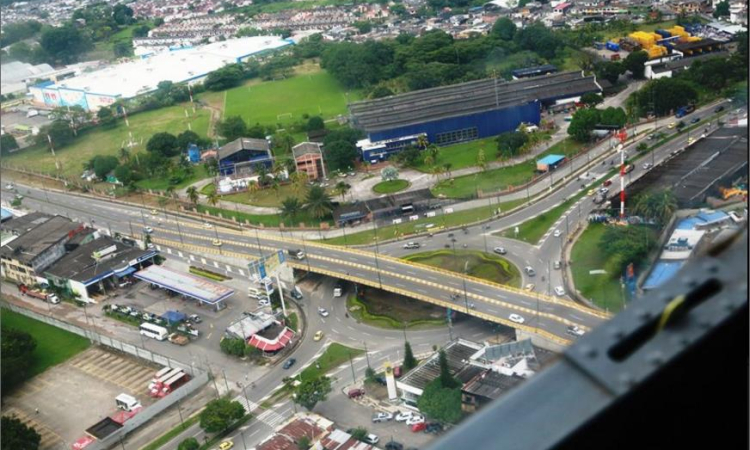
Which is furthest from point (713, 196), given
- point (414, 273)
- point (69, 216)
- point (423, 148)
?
point (69, 216)

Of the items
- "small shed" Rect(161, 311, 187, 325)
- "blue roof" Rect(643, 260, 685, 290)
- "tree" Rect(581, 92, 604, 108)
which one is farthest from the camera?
"tree" Rect(581, 92, 604, 108)

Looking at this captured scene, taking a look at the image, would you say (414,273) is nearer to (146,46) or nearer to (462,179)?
(462,179)

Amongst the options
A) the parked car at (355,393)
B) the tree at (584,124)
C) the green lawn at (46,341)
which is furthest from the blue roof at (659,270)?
the green lawn at (46,341)

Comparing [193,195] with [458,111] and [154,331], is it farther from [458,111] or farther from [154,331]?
[458,111]

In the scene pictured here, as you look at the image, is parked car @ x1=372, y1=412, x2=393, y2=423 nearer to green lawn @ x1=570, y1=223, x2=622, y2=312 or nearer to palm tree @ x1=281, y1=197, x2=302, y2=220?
green lawn @ x1=570, y1=223, x2=622, y2=312

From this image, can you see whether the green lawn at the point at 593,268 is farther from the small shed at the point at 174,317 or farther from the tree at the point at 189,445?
the small shed at the point at 174,317

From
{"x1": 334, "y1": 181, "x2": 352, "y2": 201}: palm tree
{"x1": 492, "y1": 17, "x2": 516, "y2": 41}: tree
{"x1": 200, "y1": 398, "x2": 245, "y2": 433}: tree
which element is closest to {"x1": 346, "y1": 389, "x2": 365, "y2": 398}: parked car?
{"x1": 200, "y1": 398, "x2": 245, "y2": 433}: tree
